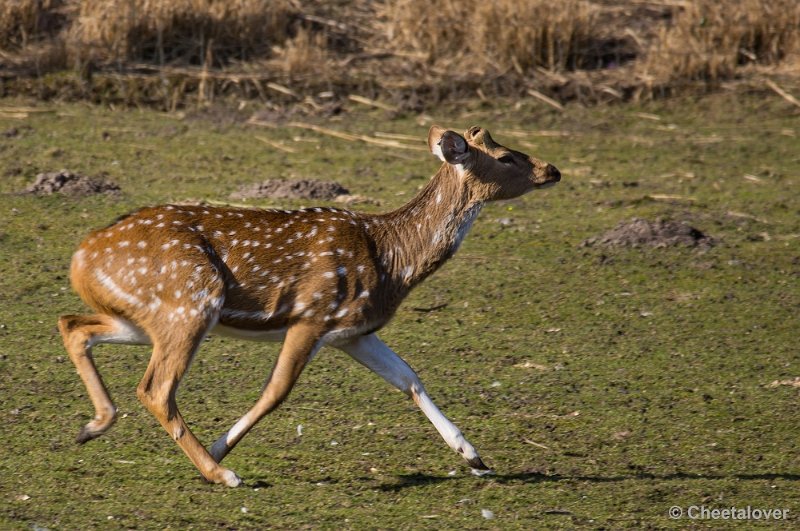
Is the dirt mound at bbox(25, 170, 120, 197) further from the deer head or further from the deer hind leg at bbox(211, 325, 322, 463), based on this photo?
the deer hind leg at bbox(211, 325, 322, 463)

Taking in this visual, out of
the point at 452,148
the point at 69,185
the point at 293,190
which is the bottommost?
the point at 69,185

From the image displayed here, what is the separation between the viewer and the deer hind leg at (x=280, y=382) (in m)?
6.63

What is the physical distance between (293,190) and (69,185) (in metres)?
1.79

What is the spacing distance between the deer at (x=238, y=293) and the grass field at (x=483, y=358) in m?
0.36

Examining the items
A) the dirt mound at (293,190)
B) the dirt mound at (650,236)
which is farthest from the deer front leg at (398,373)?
the dirt mound at (293,190)

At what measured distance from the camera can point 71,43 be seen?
13.7 m

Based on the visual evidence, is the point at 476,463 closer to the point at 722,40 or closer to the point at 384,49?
the point at 384,49

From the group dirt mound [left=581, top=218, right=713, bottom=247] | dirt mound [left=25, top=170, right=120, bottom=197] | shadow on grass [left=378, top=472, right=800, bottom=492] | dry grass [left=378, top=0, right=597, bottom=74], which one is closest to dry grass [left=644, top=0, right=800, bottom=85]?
dry grass [left=378, top=0, right=597, bottom=74]

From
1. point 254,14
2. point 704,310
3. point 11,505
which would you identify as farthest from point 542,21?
point 11,505

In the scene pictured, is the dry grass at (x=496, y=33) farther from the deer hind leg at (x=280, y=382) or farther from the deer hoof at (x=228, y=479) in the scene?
the deer hoof at (x=228, y=479)

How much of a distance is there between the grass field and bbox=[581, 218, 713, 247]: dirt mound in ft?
0.46

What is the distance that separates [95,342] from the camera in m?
6.70

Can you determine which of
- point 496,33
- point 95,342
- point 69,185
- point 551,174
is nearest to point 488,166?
point 551,174

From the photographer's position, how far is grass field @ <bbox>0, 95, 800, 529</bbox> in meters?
6.51
